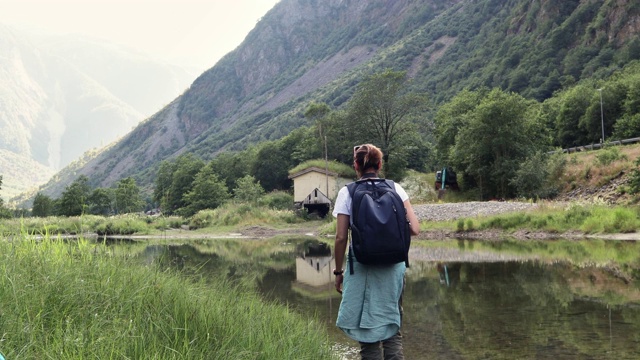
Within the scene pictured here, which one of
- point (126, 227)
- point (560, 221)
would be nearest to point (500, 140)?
point (560, 221)

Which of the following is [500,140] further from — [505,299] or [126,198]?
[126,198]

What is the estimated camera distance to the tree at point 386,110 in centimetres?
5491

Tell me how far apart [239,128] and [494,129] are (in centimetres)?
15403

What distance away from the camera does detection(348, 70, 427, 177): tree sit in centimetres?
5491

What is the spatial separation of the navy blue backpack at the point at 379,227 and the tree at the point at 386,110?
160 feet

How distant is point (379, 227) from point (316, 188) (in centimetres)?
4792

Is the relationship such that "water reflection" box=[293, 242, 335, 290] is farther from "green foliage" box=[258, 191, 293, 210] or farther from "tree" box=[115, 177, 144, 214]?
"tree" box=[115, 177, 144, 214]

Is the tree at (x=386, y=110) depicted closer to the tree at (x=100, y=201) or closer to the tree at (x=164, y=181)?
the tree at (x=164, y=181)

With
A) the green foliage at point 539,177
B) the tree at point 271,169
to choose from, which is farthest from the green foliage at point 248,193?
the green foliage at point 539,177

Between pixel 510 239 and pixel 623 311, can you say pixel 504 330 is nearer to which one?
pixel 623 311

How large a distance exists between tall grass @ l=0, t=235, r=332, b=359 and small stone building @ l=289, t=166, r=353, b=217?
44621 mm

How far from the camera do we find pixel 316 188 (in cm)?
5278

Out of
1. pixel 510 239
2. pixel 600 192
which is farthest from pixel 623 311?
pixel 600 192

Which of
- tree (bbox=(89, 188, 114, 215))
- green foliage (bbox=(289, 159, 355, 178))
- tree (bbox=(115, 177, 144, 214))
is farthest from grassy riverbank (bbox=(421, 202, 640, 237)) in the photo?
tree (bbox=(89, 188, 114, 215))
